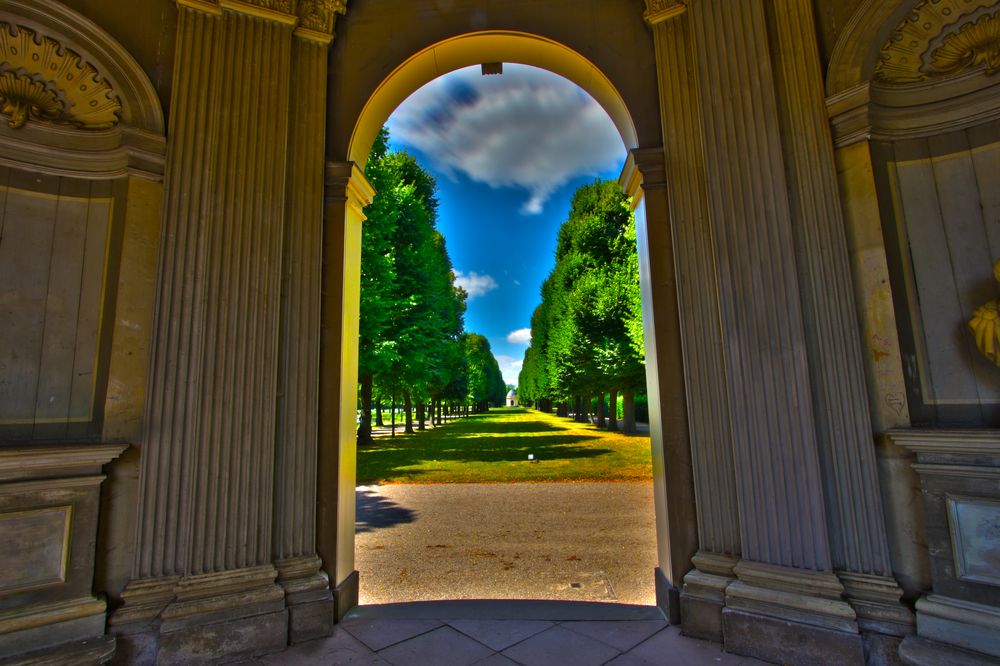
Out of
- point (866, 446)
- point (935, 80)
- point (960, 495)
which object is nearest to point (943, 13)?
point (935, 80)

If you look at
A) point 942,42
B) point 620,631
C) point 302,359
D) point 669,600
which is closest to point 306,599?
point 302,359

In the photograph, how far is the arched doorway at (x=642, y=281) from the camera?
346 centimetres

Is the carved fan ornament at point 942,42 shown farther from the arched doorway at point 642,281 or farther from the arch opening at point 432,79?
the arch opening at point 432,79

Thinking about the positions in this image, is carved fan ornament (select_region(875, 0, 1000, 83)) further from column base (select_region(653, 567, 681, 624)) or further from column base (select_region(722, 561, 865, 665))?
column base (select_region(653, 567, 681, 624))

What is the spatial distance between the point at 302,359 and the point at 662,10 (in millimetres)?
4158

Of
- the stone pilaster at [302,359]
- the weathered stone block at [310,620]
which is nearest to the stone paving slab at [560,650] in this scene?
the weathered stone block at [310,620]

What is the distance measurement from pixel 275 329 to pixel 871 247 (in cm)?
430

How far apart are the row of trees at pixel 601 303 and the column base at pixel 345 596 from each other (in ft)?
48.4

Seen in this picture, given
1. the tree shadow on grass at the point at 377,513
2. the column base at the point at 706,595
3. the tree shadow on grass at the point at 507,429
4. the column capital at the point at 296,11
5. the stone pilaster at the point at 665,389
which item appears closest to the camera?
the column base at the point at 706,595

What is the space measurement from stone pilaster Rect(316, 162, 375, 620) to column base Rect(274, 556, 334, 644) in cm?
16

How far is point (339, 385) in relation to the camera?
3.64 metres

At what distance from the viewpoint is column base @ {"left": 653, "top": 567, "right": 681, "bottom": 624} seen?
10.6 ft

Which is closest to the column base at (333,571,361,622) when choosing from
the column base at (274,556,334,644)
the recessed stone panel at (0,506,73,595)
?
the column base at (274,556,334,644)

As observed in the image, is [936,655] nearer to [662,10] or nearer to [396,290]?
[662,10]
